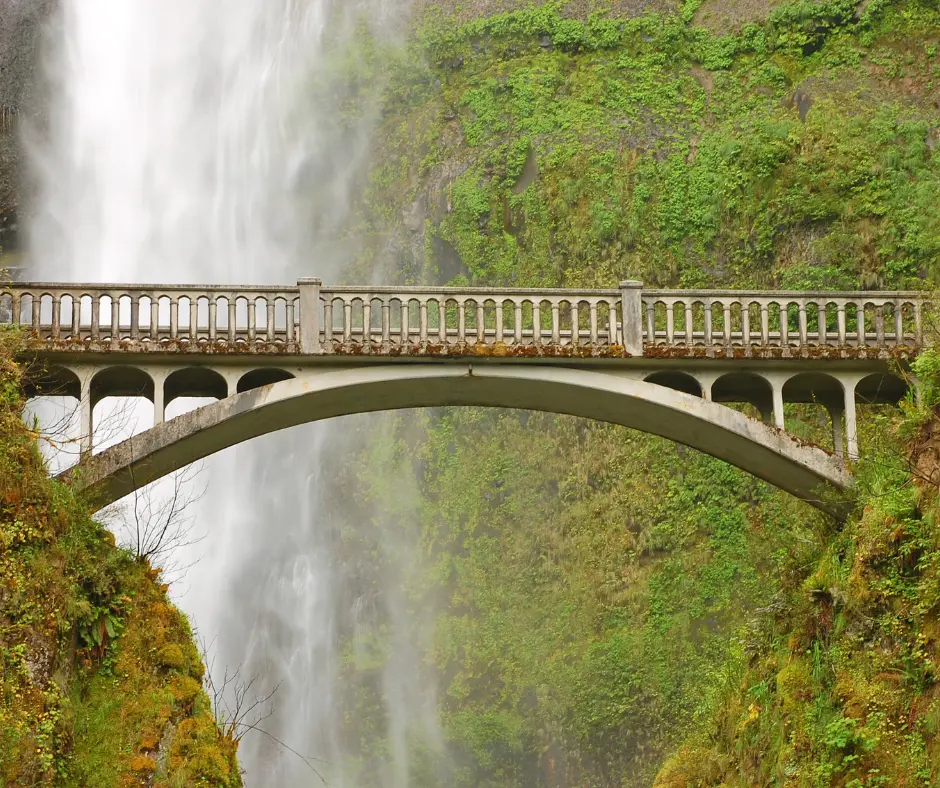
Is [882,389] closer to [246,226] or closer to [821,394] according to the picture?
[821,394]

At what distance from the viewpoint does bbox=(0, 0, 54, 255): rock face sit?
3663 centimetres

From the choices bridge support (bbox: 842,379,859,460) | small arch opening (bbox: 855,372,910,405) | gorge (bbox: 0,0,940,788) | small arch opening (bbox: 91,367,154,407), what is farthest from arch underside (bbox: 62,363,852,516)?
gorge (bbox: 0,0,940,788)

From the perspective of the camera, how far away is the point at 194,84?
3953 cm

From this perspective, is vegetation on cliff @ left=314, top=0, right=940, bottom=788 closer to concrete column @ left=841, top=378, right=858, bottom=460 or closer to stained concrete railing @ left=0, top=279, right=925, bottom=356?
concrete column @ left=841, top=378, right=858, bottom=460

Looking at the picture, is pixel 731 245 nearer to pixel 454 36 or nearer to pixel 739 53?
pixel 739 53

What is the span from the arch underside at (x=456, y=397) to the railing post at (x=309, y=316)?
38 centimetres

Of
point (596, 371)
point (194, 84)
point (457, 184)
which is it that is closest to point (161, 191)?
point (194, 84)

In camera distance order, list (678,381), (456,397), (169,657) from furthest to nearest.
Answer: (678,381)
(456,397)
(169,657)

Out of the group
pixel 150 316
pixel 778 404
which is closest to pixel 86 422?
pixel 150 316

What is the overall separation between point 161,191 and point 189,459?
809 inches

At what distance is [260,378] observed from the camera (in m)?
18.7

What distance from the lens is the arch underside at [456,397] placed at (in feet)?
57.0

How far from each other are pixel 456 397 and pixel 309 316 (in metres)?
2.51

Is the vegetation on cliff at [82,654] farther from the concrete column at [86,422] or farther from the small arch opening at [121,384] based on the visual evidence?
the small arch opening at [121,384]
